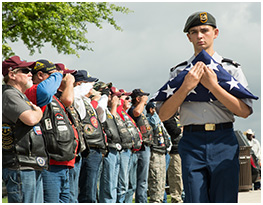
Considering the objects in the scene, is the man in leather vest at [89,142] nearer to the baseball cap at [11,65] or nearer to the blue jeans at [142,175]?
the baseball cap at [11,65]

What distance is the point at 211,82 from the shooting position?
13.9 ft

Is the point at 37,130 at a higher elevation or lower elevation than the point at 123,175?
higher

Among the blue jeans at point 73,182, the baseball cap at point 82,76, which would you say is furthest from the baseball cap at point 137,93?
the blue jeans at point 73,182

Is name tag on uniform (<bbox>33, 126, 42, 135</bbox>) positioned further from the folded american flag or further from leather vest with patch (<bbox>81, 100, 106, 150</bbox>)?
leather vest with patch (<bbox>81, 100, 106, 150</bbox>)

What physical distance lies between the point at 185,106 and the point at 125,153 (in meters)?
4.99

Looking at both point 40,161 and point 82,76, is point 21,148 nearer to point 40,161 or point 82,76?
point 40,161

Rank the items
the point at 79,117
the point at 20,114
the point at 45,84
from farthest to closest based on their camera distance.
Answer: the point at 79,117 < the point at 45,84 < the point at 20,114

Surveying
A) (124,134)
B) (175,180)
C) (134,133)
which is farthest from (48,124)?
(175,180)

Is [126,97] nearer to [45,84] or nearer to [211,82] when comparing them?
[45,84]

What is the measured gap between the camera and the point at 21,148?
4.89 m

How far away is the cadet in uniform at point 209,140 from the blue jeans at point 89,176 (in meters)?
3.32

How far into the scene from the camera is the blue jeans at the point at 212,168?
425cm

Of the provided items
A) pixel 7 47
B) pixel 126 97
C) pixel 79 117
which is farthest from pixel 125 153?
pixel 7 47

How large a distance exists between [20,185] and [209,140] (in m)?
1.95
